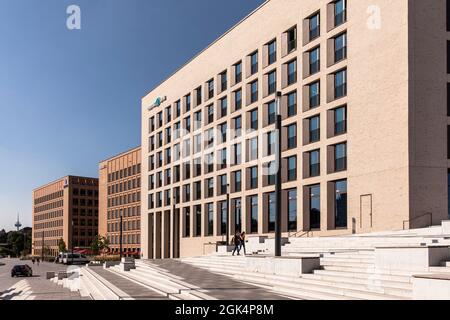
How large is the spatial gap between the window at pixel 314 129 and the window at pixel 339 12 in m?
7.15

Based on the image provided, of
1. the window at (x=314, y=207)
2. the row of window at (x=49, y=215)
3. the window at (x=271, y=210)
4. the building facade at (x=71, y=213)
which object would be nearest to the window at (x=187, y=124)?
the window at (x=271, y=210)

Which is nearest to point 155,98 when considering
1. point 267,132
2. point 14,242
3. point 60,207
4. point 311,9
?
point 267,132

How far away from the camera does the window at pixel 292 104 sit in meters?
42.6

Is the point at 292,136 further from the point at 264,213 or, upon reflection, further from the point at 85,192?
the point at 85,192

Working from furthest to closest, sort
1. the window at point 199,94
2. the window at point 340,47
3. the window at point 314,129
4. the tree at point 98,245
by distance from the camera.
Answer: the tree at point 98,245, the window at point 199,94, the window at point 314,129, the window at point 340,47

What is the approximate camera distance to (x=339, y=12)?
124ft

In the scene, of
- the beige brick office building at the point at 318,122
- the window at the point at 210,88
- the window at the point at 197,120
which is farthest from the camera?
the window at the point at 197,120

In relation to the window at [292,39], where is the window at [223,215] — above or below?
below

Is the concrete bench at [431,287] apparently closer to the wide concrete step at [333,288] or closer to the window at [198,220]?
the wide concrete step at [333,288]

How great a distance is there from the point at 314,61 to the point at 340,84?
13.7ft

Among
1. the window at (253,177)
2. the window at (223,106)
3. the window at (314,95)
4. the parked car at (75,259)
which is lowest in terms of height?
the parked car at (75,259)

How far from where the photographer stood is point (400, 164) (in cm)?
3064

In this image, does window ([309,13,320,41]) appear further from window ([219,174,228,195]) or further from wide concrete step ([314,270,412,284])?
wide concrete step ([314,270,412,284])

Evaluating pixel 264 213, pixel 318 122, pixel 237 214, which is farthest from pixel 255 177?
pixel 318 122
